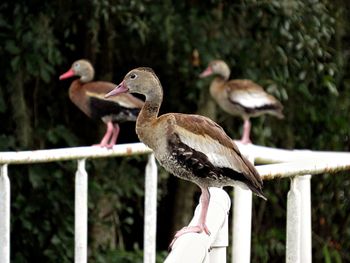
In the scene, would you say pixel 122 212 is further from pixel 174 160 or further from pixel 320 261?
pixel 174 160

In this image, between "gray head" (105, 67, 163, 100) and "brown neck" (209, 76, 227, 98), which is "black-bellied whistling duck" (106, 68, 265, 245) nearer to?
"gray head" (105, 67, 163, 100)

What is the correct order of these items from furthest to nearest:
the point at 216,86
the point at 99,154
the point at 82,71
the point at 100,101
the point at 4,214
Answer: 1. the point at 216,86
2. the point at 82,71
3. the point at 100,101
4. the point at 99,154
5. the point at 4,214

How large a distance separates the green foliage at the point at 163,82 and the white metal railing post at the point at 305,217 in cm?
Answer: 289

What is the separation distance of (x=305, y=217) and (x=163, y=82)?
4076 mm

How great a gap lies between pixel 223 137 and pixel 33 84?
3924 mm

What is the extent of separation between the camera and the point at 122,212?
26.7 ft

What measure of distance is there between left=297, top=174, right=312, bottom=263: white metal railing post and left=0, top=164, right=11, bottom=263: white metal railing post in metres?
1.08

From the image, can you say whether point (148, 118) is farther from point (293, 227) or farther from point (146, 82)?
point (293, 227)

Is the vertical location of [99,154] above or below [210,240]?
above

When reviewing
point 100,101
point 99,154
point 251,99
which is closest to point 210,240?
point 99,154

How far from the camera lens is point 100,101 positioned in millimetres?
7082

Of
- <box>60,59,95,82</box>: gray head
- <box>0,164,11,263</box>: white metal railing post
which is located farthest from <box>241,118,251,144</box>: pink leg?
<box>0,164,11,263</box>: white metal railing post

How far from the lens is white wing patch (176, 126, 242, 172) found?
3678 mm

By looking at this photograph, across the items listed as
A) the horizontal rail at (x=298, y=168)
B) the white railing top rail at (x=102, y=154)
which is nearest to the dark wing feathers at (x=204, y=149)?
the horizontal rail at (x=298, y=168)
